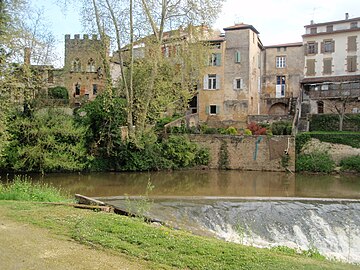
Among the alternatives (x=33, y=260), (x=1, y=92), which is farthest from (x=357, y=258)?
(x=1, y=92)

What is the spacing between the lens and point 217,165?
28562 millimetres

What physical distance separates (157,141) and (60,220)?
19964 mm

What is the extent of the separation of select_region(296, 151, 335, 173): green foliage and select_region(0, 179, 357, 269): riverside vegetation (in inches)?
776

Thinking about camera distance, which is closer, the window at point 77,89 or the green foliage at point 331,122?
the green foliage at point 331,122

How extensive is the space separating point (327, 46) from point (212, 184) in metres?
23.0

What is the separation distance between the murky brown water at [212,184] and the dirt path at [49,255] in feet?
36.8

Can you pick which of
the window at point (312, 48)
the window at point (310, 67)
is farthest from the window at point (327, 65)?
the window at point (312, 48)

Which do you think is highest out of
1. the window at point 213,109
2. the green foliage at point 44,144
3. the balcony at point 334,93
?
the balcony at point 334,93

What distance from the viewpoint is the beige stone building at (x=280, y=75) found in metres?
39.0

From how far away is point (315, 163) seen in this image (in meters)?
26.7

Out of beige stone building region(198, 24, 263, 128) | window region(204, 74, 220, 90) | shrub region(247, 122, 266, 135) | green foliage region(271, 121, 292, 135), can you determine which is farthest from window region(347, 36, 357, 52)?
shrub region(247, 122, 266, 135)

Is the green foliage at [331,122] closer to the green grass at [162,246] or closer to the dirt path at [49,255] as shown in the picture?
the green grass at [162,246]

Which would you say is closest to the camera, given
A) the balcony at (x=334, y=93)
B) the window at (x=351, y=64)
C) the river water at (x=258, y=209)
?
the river water at (x=258, y=209)

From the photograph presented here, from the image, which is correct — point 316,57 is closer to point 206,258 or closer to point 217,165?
point 217,165
